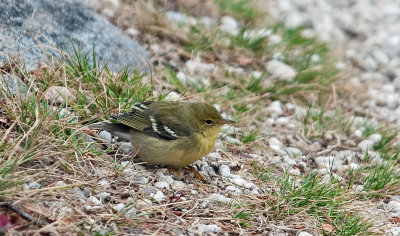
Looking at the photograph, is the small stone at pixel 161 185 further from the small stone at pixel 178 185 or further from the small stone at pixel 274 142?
the small stone at pixel 274 142

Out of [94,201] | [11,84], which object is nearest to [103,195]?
[94,201]

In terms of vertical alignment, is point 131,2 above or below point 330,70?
above

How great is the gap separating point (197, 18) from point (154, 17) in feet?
3.27

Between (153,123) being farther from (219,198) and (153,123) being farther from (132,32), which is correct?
(132,32)

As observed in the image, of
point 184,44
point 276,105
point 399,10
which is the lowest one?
point 399,10

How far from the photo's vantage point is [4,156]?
4.53 m

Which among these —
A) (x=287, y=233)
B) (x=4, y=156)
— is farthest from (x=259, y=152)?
(x=4, y=156)

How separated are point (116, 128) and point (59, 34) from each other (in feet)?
6.18

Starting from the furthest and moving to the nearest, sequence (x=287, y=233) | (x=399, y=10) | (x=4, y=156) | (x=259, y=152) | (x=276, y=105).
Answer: (x=399, y=10)
(x=276, y=105)
(x=259, y=152)
(x=287, y=233)
(x=4, y=156)

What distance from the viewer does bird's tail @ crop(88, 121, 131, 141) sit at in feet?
18.2

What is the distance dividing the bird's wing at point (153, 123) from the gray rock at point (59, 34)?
1.02 m

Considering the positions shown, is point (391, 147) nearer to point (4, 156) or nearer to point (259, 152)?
point (259, 152)

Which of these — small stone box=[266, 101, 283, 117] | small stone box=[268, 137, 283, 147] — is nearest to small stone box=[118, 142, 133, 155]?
small stone box=[268, 137, 283, 147]

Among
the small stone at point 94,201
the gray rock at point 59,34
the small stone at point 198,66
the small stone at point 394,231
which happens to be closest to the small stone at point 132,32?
the gray rock at point 59,34
